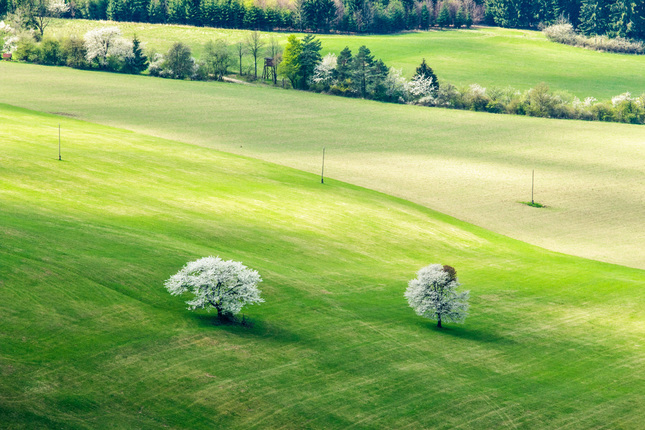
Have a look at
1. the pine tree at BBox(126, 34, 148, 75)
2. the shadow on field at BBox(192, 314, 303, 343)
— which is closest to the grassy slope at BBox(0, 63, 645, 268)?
the pine tree at BBox(126, 34, 148, 75)

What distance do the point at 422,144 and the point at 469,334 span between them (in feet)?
206

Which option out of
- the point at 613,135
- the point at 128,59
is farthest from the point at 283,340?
the point at 128,59

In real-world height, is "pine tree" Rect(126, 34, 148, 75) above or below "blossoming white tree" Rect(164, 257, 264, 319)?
above

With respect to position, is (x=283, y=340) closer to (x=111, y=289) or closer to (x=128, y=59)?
(x=111, y=289)

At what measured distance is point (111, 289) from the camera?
33875mm

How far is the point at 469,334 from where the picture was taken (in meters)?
36.7

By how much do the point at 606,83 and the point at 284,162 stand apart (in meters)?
96.1

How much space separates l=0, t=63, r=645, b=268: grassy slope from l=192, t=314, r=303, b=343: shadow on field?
105 feet

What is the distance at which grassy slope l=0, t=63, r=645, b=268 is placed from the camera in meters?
66.9

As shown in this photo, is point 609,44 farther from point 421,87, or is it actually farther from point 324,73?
point 324,73

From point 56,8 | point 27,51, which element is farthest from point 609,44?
point 27,51

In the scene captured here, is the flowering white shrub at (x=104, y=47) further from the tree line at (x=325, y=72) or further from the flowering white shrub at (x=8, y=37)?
the flowering white shrub at (x=8, y=37)

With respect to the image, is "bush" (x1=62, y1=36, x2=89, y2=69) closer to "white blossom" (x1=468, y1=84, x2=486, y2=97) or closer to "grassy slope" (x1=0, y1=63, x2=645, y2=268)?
"grassy slope" (x1=0, y1=63, x2=645, y2=268)

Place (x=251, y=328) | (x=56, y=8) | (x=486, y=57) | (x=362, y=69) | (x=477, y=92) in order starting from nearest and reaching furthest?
1. (x=251, y=328)
2. (x=477, y=92)
3. (x=362, y=69)
4. (x=486, y=57)
5. (x=56, y=8)
